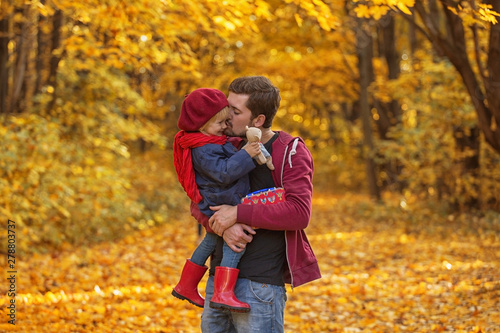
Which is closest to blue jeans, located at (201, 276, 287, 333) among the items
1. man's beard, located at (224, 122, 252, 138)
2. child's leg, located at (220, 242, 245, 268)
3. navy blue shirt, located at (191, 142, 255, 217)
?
child's leg, located at (220, 242, 245, 268)

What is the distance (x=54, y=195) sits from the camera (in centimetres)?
946

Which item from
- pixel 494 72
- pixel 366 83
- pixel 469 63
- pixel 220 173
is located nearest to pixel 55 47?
pixel 469 63

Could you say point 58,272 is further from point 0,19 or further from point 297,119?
point 297,119

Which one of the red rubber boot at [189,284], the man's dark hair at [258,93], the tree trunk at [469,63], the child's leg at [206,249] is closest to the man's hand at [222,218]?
the child's leg at [206,249]

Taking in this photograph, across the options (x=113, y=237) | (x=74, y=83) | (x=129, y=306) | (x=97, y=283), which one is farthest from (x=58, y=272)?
(x=74, y=83)

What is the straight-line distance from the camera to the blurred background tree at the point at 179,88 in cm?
724

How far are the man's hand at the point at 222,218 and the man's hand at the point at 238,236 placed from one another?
0.03 meters

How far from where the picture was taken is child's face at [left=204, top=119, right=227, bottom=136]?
3027mm

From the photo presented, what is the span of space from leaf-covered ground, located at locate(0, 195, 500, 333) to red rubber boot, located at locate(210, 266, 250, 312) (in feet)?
9.83

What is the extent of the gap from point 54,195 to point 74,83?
3.06m

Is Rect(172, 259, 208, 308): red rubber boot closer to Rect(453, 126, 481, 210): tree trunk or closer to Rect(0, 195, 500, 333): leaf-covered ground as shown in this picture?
Rect(0, 195, 500, 333): leaf-covered ground

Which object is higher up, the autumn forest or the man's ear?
the man's ear

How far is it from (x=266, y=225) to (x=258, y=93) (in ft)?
2.17

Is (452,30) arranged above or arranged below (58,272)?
above
